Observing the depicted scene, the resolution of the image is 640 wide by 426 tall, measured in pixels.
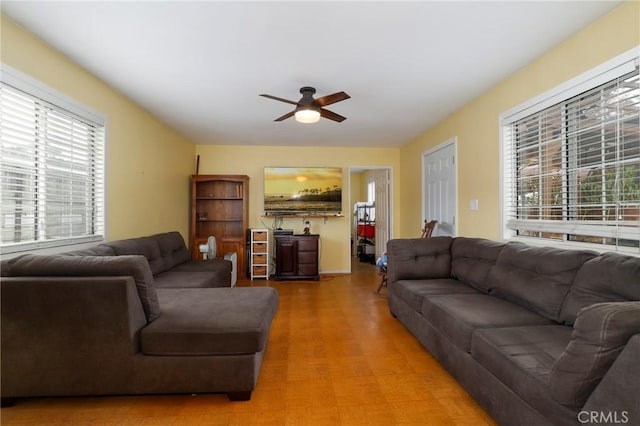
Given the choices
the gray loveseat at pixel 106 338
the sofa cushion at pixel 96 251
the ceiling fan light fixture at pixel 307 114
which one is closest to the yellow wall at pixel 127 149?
the sofa cushion at pixel 96 251

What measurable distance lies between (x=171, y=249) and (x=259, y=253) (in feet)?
5.63

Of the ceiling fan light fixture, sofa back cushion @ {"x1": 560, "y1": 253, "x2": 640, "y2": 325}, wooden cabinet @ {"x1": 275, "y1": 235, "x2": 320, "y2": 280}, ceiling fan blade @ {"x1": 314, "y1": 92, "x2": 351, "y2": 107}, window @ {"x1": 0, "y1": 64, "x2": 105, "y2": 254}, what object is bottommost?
wooden cabinet @ {"x1": 275, "y1": 235, "x2": 320, "y2": 280}

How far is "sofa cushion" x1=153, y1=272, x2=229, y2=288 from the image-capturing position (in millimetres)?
2926

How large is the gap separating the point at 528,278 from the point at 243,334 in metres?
1.94

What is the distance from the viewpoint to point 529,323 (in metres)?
1.88

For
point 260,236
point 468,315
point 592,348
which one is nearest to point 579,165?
point 468,315

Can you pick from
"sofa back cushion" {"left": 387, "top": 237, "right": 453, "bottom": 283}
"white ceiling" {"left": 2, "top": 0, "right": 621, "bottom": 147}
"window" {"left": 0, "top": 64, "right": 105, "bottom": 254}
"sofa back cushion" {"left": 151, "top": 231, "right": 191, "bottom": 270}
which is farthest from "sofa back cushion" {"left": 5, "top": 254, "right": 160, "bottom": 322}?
"sofa back cushion" {"left": 387, "top": 237, "right": 453, "bottom": 283}

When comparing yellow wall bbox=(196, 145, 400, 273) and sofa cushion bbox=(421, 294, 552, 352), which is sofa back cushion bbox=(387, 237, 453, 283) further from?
yellow wall bbox=(196, 145, 400, 273)

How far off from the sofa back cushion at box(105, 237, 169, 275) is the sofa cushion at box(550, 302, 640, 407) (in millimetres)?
3068

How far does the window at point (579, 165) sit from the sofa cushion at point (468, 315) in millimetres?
739

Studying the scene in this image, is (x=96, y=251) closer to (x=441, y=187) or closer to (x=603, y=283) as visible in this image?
(x=603, y=283)

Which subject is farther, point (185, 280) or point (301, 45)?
point (185, 280)

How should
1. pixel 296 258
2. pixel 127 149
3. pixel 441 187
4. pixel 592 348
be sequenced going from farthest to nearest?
1. pixel 296 258
2. pixel 441 187
3. pixel 127 149
4. pixel 592 348

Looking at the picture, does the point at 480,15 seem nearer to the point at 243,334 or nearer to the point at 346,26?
the point at 346,26
